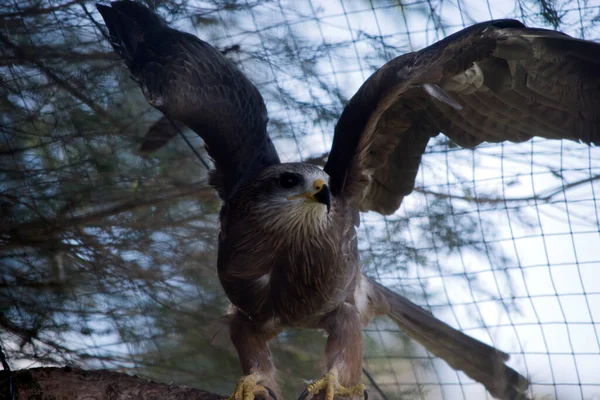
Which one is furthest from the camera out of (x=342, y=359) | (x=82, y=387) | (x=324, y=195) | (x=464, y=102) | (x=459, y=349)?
(x=459, y=349)

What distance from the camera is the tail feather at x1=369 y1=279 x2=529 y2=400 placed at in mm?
3068

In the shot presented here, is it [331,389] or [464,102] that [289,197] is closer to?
[331,389]

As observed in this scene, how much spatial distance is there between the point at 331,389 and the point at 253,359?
411mm

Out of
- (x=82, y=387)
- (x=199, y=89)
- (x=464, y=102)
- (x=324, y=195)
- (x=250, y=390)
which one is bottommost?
(x=82, y=387)

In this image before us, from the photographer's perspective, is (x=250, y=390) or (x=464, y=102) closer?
(x=250, y=390)

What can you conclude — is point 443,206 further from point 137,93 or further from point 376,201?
point 137,93

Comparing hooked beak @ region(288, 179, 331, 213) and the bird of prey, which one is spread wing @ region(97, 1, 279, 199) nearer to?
the bird of prey

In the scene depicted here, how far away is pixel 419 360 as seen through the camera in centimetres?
351

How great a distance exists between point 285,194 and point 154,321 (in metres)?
1.41

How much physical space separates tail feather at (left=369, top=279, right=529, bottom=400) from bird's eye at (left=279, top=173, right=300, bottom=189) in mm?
1043

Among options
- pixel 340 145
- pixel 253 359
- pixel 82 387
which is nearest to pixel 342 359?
pixel 253 359

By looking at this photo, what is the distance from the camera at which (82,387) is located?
239 cm

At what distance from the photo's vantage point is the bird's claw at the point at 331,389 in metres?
2.46

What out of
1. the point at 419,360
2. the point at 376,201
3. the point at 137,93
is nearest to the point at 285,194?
the point at 376,201
